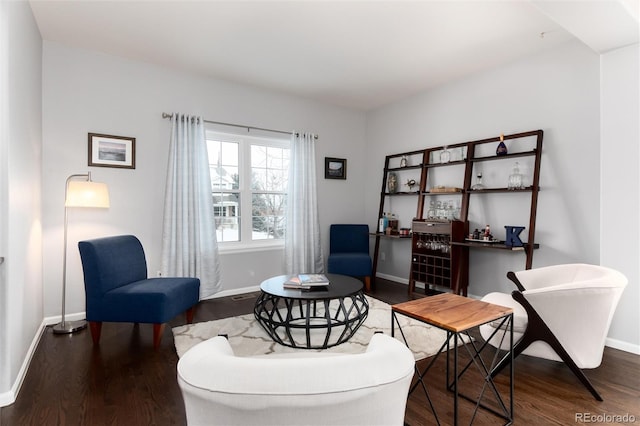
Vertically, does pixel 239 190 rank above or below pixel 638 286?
above

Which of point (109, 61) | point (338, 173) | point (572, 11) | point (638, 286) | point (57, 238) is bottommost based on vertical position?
point (638, 286)

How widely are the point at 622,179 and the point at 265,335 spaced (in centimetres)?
317

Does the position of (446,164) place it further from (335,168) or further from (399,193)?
(335,168)

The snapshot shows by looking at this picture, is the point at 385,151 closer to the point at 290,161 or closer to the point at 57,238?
the point at 290,161

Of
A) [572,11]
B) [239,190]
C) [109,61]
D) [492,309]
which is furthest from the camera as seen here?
[239,190]

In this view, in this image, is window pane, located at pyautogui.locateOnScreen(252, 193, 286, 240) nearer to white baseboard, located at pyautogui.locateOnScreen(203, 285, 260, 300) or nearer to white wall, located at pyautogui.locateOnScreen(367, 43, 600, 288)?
white baseboard, located at pyautogui.locateOnScreen(203, 285, 260, 300)

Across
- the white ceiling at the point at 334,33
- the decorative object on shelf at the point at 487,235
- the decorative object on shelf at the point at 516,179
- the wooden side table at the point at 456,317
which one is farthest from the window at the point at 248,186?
the wooden side table at the point at 456,317

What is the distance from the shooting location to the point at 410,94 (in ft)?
15.5

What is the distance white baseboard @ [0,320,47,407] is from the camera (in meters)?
1.93

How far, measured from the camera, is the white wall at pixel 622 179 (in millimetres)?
2619

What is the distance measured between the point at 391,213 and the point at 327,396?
444 centimetres

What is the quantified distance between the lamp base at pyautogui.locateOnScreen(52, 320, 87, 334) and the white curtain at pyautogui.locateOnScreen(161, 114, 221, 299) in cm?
88

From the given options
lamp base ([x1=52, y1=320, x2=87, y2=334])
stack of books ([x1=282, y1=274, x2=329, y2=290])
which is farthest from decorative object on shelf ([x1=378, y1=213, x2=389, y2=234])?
lamp base ([x1=52, y1=320, x2=87, y2=334])

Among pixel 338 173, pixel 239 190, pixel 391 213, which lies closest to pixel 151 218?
pixel 239 190
